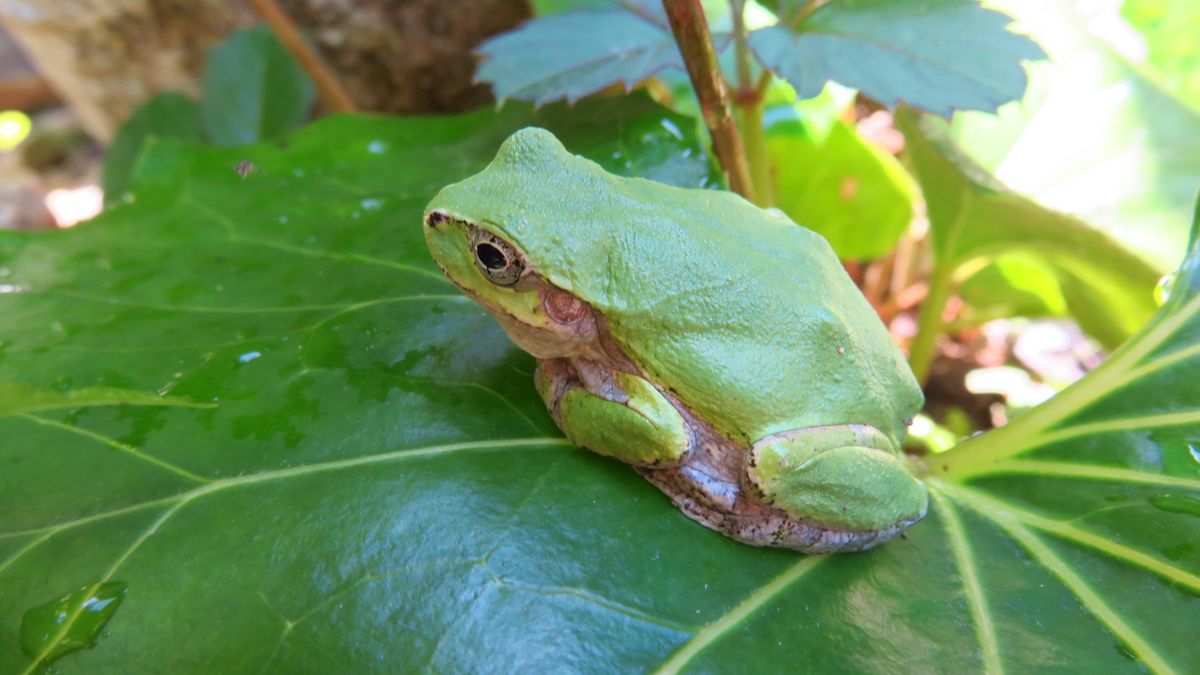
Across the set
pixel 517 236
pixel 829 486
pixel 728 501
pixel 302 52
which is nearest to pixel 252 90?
pixel 302 52

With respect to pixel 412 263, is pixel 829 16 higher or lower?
higher

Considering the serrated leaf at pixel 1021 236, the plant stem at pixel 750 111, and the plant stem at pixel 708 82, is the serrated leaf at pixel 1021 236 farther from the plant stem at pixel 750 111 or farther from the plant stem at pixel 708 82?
the plant stem at pixel 708 82

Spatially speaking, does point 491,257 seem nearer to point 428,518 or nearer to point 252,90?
point 428,518

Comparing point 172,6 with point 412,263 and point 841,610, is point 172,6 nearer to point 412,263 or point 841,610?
point 412,263

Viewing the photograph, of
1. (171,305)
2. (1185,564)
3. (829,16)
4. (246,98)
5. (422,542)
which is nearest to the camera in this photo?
(422,542)


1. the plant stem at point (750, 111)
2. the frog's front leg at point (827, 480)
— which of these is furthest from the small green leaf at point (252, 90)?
the frog's front leg at point (827, 480)

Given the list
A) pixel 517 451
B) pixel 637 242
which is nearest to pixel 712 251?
pixel 637 242
